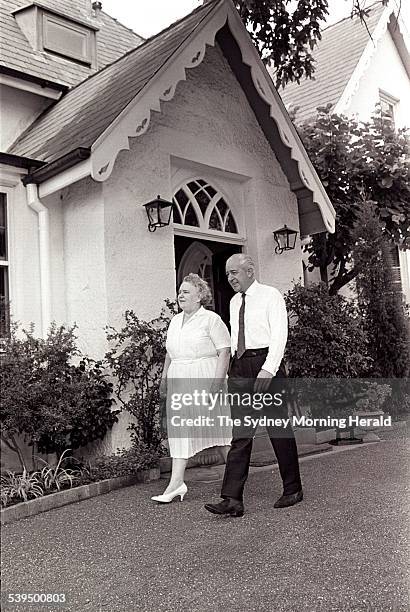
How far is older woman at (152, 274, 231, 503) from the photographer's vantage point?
413 cm

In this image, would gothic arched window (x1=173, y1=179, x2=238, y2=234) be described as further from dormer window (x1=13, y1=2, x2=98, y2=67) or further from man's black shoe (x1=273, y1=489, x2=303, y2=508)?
man's black shoe (x1=273, y1=489, x2=303, y2=508)

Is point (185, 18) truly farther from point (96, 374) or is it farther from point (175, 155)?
point (96, 374)

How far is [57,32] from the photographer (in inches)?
276

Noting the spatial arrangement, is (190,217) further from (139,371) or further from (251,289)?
(251,289)

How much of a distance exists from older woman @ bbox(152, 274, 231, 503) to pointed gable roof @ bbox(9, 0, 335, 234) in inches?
57.0

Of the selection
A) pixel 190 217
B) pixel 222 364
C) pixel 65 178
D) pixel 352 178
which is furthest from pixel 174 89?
pixel 352 178

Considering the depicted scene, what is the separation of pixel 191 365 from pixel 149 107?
2.25m

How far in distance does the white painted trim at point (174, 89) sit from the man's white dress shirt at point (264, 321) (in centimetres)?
179

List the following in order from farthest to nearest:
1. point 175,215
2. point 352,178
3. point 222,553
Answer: point 352,178
point 175,215
point 222,553

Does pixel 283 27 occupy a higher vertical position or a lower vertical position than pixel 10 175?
higher

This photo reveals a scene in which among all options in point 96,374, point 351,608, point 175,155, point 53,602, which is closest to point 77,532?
point 53,602

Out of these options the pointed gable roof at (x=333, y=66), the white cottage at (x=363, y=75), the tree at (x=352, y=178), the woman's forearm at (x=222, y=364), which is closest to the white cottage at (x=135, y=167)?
the tree at (x=352, y=178)

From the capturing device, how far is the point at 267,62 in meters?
7.22

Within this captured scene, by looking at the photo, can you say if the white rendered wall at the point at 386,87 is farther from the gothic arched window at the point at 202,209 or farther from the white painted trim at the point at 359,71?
the gothic arched window at the point at 202,209
